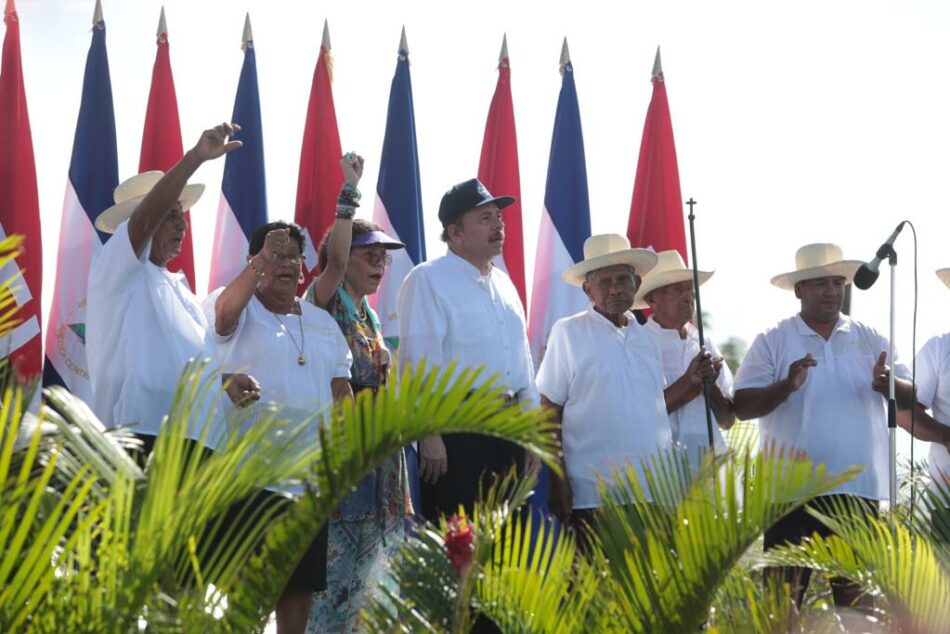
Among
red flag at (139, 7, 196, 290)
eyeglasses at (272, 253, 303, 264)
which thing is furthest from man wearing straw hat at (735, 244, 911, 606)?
red flag at (139, 7, 196, 290)

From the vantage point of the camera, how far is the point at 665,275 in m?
6.89

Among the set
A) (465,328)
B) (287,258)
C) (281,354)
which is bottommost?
(281,354)

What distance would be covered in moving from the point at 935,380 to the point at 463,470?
2.64 metres

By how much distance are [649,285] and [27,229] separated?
355 cm

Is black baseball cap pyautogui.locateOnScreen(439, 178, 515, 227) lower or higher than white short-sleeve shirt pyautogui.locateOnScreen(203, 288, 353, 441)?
higher

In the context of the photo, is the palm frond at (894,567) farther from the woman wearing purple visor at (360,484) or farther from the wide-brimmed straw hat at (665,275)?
the wide-brimmed straw hat at (665,275)

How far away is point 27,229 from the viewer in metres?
7.64

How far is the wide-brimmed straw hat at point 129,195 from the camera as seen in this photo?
541 cm

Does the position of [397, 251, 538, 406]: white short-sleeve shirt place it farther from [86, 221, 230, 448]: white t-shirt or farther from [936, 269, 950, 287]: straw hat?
[936, 269, 950, 287]: straw hat

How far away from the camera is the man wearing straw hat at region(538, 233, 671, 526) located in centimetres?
615

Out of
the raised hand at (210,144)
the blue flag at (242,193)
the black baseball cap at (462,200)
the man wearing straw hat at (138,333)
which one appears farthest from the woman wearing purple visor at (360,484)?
the blue flag at (242,193)

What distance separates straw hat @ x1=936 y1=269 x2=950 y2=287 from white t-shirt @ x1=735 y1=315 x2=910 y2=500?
693 mm

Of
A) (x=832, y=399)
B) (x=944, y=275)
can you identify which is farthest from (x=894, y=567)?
(x=944, y=275)

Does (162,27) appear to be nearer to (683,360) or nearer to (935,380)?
(683,360)
